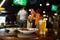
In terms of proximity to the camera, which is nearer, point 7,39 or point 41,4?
point 7,39

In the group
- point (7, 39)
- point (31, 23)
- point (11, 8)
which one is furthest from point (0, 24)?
point (7, 39)

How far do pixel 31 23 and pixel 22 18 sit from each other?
121 millimetres

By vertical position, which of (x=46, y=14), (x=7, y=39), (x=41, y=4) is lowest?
(x=7, y=39)

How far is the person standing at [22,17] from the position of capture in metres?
1.58

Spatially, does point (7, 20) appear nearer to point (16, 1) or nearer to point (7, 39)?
point (16, 1)

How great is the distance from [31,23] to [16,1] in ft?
1.02

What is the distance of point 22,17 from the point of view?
1589mm

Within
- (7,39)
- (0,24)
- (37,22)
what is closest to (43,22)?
(37,22)

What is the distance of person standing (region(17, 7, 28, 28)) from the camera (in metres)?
1.58

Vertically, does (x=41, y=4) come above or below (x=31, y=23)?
above

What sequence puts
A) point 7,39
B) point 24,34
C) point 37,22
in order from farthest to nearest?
point 37,22, point 24,34, point 7,39

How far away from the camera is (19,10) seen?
1.58 meters

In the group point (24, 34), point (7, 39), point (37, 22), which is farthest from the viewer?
point (37, 22)

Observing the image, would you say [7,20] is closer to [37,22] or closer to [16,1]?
[16,1]
